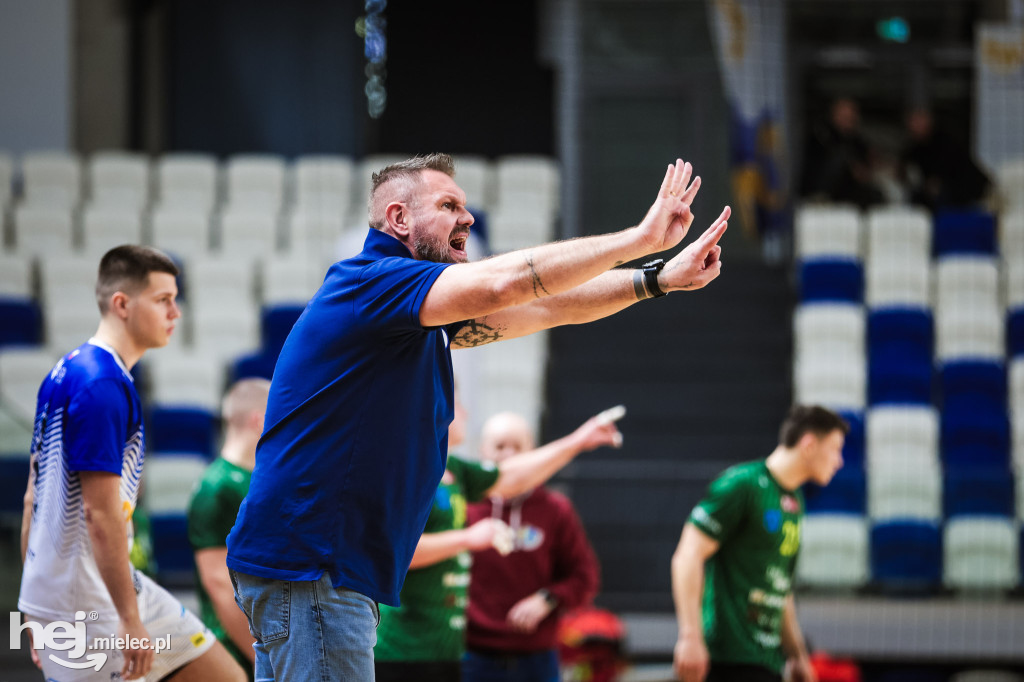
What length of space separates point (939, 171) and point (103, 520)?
9546mm

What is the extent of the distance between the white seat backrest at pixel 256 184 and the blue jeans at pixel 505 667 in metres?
6.93

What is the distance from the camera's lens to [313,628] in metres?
2.72

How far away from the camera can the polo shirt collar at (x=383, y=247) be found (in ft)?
9.52

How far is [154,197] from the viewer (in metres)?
11.7

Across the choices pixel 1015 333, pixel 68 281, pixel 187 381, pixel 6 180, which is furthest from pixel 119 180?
pixel 1015 333

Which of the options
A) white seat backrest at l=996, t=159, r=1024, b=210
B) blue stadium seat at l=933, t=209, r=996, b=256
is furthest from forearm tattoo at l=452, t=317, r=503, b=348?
white seat backrest at l=996, t=159, r=1024, b=210

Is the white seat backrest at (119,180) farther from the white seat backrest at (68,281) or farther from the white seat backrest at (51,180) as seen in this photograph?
the white seat backrest at (68,281)

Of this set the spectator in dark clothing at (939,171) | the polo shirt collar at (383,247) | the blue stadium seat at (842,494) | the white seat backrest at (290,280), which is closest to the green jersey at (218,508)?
the polo shirt collar at (383,247)

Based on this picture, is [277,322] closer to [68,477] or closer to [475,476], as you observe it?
[475,476]

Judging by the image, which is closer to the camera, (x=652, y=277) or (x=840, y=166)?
(x=652, y=277)

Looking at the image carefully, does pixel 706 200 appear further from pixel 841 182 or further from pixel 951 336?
pixel 951 336

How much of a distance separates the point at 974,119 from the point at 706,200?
9.93 feet

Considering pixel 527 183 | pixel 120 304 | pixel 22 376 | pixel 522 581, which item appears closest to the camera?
pixel 120 304

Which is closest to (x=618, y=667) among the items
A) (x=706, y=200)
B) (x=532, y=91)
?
(x=706, y=200)
